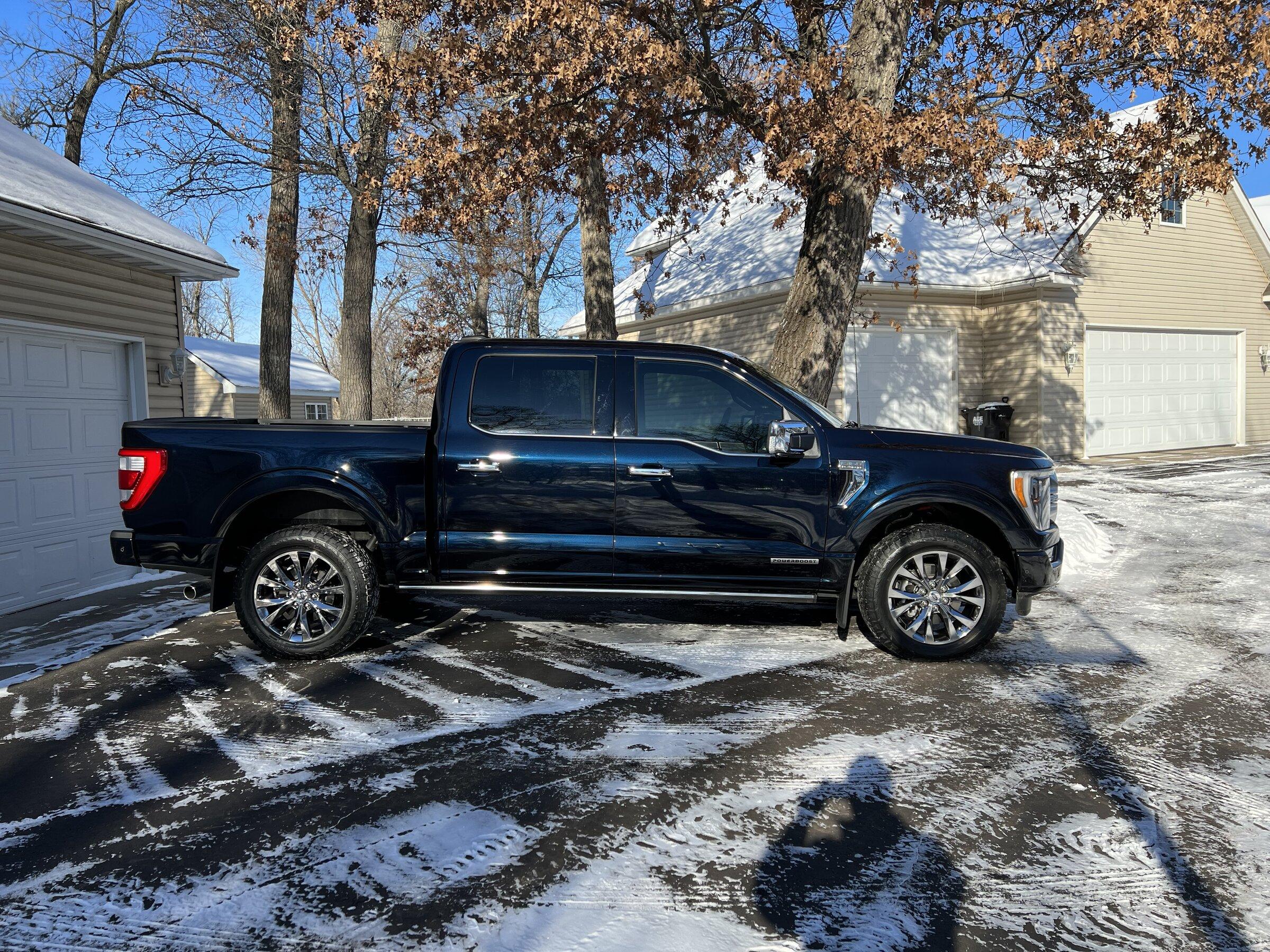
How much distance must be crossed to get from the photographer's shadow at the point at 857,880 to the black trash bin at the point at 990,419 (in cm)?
1397

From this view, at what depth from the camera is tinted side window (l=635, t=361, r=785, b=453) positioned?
550 cm

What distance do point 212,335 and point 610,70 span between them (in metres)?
51.7

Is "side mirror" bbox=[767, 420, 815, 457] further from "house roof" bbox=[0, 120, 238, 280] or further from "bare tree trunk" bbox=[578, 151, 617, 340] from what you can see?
"bare tree trunk" bbox=[578, 151, 617, 340]

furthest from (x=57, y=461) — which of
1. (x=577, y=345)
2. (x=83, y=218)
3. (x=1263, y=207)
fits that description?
(x=1263, y=207)

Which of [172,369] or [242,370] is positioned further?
[242,370]

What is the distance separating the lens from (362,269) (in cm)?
1333

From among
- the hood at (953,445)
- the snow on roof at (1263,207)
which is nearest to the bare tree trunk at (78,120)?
the hood at (953,445)

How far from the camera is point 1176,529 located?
10.0 m

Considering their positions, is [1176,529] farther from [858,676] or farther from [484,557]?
[484,557]

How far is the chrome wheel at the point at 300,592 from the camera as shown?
551cm

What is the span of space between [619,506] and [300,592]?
209cm

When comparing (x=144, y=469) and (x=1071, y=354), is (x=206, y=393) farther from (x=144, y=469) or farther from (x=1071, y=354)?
(x=144, y=469)

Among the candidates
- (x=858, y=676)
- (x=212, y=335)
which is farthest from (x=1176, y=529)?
(x=212, y=335)

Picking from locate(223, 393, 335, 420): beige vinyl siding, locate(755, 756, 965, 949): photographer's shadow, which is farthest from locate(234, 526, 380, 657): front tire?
locate(223, 393, 335, 420): beige vinyl siding
